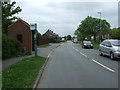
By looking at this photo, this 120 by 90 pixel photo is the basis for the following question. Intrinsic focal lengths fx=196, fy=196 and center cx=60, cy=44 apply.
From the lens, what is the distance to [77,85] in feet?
22.6

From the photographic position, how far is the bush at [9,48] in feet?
50.4

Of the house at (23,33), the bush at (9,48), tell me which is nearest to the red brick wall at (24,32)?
the house at (23,33)

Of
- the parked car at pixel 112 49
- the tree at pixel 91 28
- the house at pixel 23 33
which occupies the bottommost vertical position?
the parked car at pixel 112 49

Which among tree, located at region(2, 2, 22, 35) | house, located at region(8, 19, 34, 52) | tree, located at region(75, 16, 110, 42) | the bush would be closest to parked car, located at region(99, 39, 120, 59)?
the bush

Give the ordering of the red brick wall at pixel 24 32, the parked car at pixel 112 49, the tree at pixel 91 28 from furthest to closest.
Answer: the tree at pixel 91 28, the red brick wall at pixel 24 32, the parked car at pixel 112 49

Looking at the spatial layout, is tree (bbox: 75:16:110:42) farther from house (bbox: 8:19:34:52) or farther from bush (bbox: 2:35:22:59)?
bush (bbox: 2:35:22:59)

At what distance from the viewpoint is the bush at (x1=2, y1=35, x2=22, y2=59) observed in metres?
15.4

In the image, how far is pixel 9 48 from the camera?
1638cm

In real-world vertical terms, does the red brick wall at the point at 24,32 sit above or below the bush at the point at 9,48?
above

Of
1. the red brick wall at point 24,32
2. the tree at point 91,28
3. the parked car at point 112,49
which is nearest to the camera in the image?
the parked car at point 112,49

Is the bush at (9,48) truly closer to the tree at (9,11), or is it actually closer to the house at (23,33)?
the house at (23,33)

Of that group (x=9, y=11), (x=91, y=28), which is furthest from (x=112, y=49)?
(x=91, y=28)

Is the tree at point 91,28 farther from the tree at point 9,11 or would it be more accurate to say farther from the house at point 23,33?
the house at point 23,33

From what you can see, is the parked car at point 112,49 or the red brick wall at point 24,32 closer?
the parked car at point 112,49
